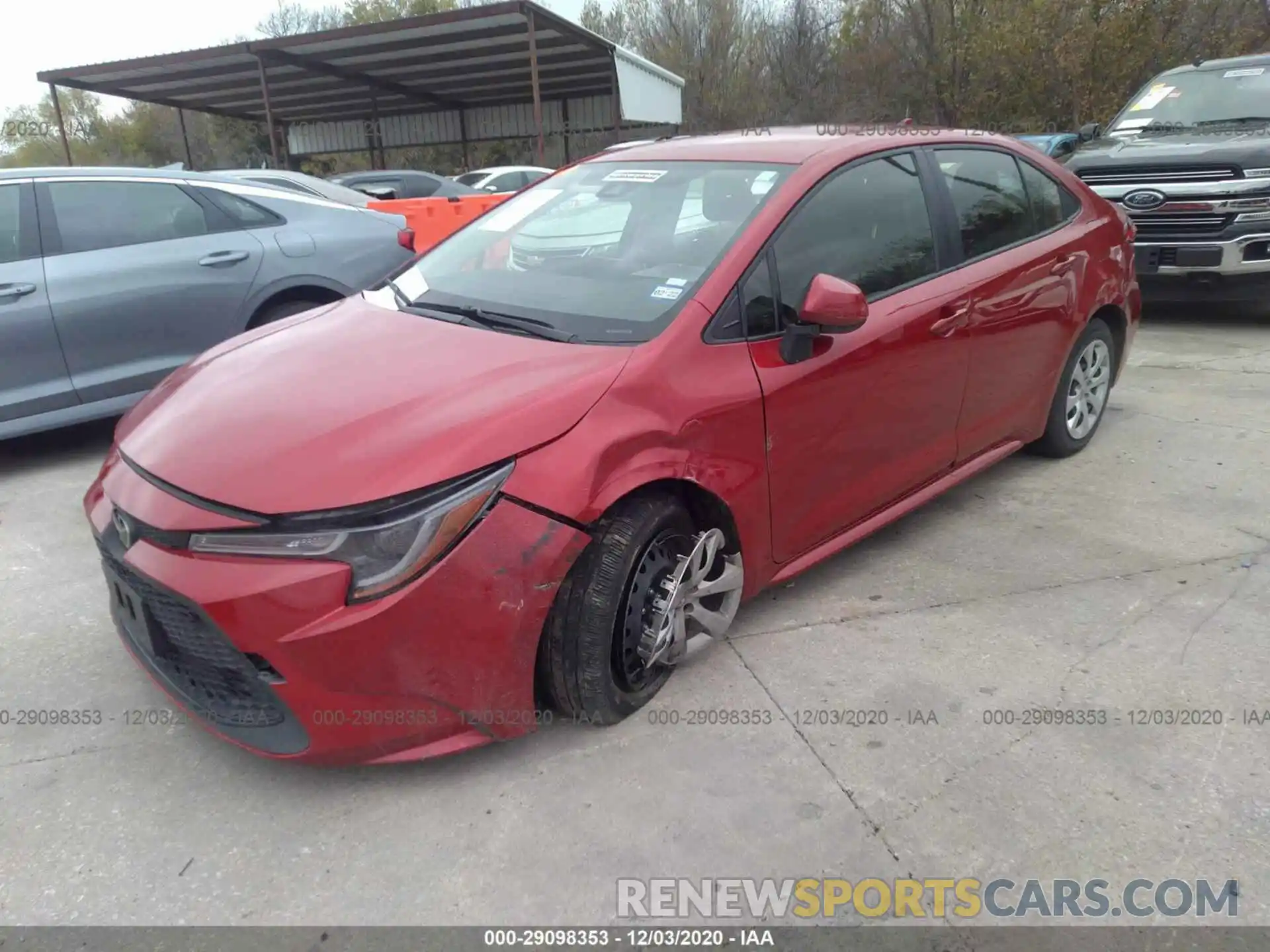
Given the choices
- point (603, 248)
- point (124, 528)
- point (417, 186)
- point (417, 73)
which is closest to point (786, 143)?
point (603, 248)

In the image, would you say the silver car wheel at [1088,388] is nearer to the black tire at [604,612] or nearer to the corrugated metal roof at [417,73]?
the black tire at [604,612]

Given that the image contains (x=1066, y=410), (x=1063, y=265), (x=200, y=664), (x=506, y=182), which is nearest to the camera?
(x=200, y=664)

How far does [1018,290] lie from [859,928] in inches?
108

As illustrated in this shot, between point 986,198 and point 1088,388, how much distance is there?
1.34 m

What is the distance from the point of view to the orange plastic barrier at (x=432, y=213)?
918 cm

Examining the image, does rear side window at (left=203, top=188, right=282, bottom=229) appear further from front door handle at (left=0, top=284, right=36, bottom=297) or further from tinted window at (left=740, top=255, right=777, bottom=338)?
tinted window at (left=740, top=255, right=777, bottom=338)

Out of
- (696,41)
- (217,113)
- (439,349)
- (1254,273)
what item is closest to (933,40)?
(696,41)

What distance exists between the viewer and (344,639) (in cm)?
211

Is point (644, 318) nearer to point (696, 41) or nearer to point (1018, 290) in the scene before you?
point (1018, 290)

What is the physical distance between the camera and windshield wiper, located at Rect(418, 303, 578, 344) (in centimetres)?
269

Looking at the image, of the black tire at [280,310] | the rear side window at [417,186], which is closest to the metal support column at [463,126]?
the rear side window at [417,186]

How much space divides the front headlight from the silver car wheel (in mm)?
3417

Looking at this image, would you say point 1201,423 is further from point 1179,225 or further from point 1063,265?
point 1179,225

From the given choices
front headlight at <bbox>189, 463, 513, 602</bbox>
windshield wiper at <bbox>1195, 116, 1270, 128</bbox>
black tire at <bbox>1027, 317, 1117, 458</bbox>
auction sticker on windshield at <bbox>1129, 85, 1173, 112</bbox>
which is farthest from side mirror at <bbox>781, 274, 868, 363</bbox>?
auction sticker on windshield at <bbox>1129, 85, 1173, 112</bbox>
